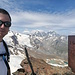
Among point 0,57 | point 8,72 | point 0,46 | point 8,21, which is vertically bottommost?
point 8,72

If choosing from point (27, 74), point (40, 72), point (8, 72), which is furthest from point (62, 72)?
point (8, 72)

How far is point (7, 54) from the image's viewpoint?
184 centimetres

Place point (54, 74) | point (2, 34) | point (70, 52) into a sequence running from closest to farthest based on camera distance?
point (2, 34), point (54, 74), point (70, 52)

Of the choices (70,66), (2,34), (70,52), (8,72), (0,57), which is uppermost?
(2,34)

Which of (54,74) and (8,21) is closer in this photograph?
(8,21)

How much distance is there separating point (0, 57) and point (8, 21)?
0.49 metres

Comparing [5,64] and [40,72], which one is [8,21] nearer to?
[5,64]

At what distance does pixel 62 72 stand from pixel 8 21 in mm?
11527

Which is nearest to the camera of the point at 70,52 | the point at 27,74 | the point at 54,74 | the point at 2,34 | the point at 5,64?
the point at 2,34

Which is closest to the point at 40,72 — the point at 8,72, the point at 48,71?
the point at 48,71

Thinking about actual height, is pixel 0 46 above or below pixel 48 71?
above

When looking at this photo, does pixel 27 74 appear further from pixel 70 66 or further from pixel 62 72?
Answer: pixel 70 66

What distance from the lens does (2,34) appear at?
1.67 meters

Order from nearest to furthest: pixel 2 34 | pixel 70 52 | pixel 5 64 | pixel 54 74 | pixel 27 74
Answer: pixel 2 34
pixel 5 64
pixel 27 74
pixel 54 74
pixel 70 52
